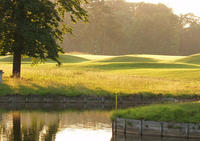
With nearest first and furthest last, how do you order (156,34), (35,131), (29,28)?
(35,131)
(29,28)
(156,34)

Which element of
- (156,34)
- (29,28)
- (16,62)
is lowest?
(16,62)

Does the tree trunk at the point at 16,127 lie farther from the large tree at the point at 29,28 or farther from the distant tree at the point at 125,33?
the distant tree at the point at 125,33

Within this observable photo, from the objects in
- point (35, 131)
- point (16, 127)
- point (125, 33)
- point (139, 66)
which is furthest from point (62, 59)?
point (35, 131)

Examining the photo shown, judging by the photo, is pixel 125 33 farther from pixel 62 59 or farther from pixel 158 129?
pixel 158 129

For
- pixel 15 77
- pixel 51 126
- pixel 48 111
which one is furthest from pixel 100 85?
pixel 51 126

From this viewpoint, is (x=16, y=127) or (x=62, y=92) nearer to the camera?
(x=16, y=127)

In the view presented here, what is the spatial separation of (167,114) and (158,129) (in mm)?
947

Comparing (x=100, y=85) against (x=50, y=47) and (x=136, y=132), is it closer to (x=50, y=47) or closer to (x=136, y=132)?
(x=50, y=47)

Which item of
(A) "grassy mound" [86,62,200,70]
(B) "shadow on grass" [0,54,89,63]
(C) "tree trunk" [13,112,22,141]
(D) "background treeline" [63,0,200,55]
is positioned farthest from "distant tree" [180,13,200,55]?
(C) "tree trunk" [13,112,22,141]

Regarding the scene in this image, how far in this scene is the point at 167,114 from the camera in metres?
19.5

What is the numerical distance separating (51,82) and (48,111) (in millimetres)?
8665

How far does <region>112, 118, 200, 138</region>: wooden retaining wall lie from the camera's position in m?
18.6

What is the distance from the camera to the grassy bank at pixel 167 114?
19073 millimetres

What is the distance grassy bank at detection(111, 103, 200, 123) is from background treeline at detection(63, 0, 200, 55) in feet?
370
